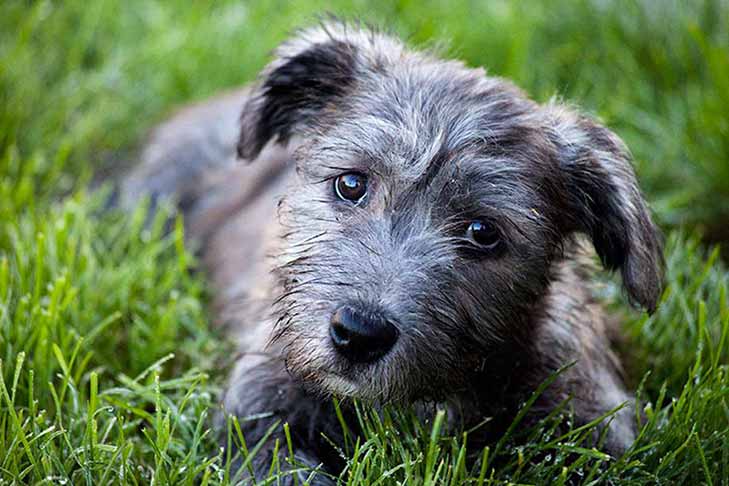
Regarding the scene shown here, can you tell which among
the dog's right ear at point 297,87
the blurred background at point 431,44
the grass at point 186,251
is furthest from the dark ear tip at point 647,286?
the blurred background at point 431,44

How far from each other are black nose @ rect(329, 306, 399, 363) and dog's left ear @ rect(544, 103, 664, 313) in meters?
1.11

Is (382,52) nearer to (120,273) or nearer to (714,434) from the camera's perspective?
(120,273)

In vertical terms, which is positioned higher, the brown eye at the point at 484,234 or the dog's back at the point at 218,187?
the brown eye at the point at 484,234

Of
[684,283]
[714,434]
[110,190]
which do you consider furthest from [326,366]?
[110,190]

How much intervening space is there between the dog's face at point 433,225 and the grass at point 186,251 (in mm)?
348

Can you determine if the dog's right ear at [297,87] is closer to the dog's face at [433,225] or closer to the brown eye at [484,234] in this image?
the dog's face at [433,225]

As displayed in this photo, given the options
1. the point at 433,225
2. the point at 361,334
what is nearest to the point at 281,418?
the point at 361,334

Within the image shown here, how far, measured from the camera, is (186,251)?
589 centimetres

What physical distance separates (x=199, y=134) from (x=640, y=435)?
3898 millimetres

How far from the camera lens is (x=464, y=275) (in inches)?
138

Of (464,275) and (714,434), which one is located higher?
(464,275)

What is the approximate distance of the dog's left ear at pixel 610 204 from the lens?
3770 millimetres

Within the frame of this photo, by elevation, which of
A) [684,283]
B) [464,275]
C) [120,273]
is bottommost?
[684,283]

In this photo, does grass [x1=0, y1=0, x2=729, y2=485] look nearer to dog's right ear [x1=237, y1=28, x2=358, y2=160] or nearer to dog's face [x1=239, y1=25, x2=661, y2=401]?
dog's face [x1=239, y1=25, x2=661, y2=401]
